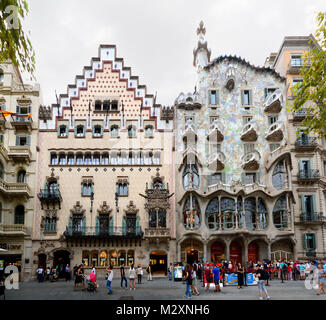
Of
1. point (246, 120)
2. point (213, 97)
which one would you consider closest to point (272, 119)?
point (246, 120)

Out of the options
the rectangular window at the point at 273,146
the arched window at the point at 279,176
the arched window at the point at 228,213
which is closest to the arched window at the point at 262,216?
the arched window at the point at 279,176

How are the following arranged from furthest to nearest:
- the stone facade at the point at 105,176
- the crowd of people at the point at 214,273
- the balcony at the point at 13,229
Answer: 1. the stone facade at the point at 105,176
2. the balcony at the point at 13,229
3. the crowd of people at the point at 214,273

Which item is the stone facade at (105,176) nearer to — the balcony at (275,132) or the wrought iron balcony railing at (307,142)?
the balcony at (275,132)

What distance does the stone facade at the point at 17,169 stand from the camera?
3616 centimetres

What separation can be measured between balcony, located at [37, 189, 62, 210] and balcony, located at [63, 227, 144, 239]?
3226mm

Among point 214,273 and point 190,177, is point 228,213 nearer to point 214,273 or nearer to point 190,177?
point 190,177

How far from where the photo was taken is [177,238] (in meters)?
37.8

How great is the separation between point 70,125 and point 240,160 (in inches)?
784

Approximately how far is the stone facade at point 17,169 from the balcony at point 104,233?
4454mm

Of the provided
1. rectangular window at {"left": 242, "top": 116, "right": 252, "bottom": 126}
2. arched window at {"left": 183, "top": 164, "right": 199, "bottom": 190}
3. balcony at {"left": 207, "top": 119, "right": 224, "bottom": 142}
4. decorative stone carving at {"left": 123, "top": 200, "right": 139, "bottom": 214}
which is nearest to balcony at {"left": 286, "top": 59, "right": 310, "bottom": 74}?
rectangular window at {"left": 242, "top": 116, "right": 252, "bottom": 126}

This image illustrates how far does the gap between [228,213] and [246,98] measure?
47.5 ft

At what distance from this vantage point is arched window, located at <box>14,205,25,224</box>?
37.4 m

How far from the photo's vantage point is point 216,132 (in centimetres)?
3984

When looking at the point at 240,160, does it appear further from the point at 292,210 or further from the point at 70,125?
the point at 70,125
